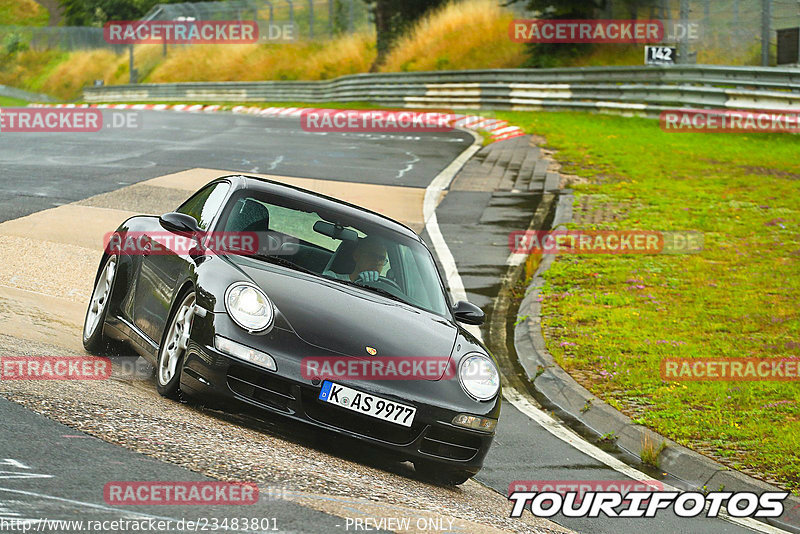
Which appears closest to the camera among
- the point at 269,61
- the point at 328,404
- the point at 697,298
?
the point at 328,404

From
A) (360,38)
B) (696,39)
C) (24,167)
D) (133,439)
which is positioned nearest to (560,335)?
(133,439)

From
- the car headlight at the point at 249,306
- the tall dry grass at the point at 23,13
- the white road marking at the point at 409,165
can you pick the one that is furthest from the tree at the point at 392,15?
the tall dry grass at the point at 23,13

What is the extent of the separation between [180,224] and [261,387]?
5.39 ft

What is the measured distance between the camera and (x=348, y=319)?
21.3 feet

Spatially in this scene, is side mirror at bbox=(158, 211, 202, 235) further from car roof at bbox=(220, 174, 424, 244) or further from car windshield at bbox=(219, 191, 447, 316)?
car roof at bbox=(220, 174, 424, 244)

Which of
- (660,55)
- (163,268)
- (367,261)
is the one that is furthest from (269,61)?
(367,261)

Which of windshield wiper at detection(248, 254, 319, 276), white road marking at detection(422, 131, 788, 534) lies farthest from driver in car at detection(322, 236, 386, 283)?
white road marking at detection(422, 131, 788, 534)

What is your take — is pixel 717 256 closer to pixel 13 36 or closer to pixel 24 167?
pixel 24 167

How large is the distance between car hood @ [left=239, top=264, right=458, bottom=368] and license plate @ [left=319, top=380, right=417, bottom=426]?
0.25 m

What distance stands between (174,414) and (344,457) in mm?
1008

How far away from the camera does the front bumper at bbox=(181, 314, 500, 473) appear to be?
6.04m

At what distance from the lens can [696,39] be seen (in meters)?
28.3

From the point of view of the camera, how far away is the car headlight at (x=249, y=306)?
6191 mm

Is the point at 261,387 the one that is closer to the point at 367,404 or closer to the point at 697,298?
the point at 367,404
